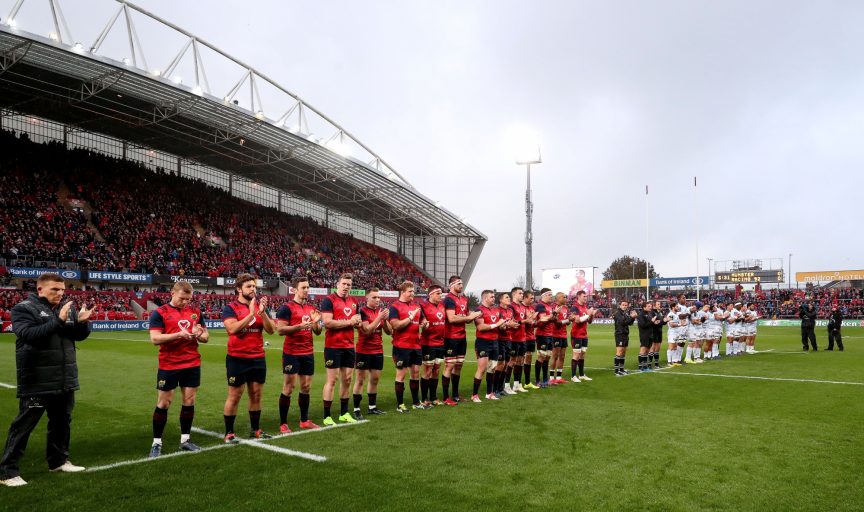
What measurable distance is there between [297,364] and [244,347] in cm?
103

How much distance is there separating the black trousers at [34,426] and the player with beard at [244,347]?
5.75 feet

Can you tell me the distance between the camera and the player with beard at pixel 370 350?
29.4 feet

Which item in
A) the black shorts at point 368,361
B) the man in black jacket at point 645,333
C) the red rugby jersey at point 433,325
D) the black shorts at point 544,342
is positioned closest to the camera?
the black shorts at point 368,361

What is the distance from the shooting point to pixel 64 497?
522cm

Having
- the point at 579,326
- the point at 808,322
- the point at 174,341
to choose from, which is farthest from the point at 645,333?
the point at 174,341

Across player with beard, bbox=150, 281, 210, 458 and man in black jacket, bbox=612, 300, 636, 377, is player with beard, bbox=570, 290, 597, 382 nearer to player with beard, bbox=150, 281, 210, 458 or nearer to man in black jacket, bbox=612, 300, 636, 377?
man in black jacket, bbox=612, 300, 636, 377

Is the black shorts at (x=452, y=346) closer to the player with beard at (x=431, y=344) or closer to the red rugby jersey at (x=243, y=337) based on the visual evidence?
the player with beard at (x=431, y=344)

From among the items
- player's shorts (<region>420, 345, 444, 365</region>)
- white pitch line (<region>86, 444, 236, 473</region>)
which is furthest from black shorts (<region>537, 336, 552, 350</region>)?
white pitch line (<region>86, 444, 236, 473</region>)

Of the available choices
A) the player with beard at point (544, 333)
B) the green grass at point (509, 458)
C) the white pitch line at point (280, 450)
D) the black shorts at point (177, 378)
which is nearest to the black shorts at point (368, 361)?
the green grass at point (509, 458)

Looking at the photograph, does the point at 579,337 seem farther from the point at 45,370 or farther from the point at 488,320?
the point at 45,370

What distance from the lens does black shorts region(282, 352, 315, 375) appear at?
26.5 ft

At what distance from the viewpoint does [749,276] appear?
6203 cm

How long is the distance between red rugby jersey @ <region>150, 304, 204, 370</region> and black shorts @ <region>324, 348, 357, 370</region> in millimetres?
2154

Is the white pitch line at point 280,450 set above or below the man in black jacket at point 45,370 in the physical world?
below
